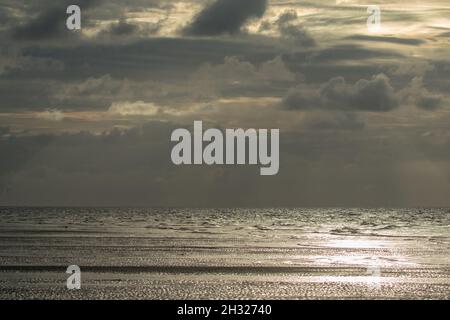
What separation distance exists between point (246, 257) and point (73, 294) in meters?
25.9

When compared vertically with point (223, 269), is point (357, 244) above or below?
below

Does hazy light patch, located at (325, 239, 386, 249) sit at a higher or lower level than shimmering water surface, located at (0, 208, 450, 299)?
lower

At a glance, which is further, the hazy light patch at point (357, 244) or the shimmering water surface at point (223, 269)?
the hazy light patch at point (357, 244)

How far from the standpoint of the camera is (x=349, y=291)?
42.7 meters

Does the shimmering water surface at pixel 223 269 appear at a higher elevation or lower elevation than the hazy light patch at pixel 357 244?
higher

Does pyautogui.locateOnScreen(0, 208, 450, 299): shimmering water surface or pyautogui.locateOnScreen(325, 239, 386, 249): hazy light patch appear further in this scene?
pyautogui.locateOnScreen(325, 239, 386, 249): hazy light patch

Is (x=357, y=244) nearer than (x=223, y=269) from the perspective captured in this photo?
No
